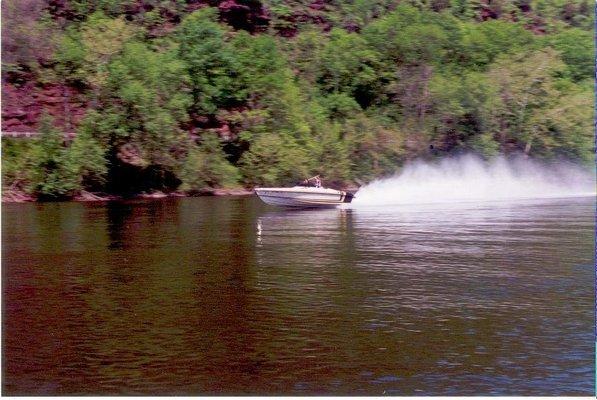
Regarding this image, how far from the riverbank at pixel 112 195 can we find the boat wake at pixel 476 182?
11.9m

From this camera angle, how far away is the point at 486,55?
10469 centimetres

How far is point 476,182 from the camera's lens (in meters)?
86.2

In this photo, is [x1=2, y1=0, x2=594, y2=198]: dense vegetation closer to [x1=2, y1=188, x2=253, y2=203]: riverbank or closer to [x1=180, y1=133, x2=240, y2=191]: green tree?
[x1=180, y1=133, x2=240, y2=191]: green tree

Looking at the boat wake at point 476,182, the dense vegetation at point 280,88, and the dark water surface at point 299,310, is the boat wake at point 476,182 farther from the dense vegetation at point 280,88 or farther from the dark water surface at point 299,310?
the dark water surface at point 299,310

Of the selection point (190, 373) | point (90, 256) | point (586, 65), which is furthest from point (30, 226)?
→ point (586, 65)

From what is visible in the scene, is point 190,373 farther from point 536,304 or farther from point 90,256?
point 90,256

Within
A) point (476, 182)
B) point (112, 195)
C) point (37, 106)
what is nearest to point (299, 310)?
point (112, 195)

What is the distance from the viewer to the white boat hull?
6212cm

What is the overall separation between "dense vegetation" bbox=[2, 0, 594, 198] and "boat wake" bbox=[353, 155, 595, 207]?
186cm

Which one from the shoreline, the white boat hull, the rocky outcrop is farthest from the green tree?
the white boat hull

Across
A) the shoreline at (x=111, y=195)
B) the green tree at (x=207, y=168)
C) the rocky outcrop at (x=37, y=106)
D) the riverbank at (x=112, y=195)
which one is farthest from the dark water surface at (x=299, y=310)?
the rocky outcrop at (x=37, y=106)

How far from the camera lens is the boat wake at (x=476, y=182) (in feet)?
239

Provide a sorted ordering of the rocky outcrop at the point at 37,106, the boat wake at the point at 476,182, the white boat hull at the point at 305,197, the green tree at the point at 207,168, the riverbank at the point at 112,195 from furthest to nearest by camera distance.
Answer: the rocky outcrop at the point at 37,106 < the green tree at the point at 207,168 < the riverbank at the point at 112,195 < the boat wake at the point at 476,182 < the white boat hull at the point at 305,197

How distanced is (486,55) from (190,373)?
89.5m
